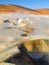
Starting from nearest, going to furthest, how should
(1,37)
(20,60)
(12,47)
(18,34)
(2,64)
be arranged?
1. (2,64)
2. (20,60)
3. (12,47)
4. (1,37)
5. (18,34)

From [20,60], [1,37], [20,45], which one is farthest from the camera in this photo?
[1,37]

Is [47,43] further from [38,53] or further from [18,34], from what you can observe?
[18,34]

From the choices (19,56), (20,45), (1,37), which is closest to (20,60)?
(19,56)

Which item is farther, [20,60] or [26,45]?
[26,45]

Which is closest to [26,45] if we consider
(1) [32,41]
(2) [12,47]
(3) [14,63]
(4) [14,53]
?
(1) [32,41]

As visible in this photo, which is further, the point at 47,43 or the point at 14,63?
the point at 47,43

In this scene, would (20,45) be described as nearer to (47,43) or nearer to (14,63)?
(47,43)

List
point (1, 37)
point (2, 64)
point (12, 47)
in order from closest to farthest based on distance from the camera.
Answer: point (2, 64), point (12, 47), point (1, 37)

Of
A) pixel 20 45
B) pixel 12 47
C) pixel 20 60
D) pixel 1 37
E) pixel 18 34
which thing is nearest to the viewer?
pixel 20 60
